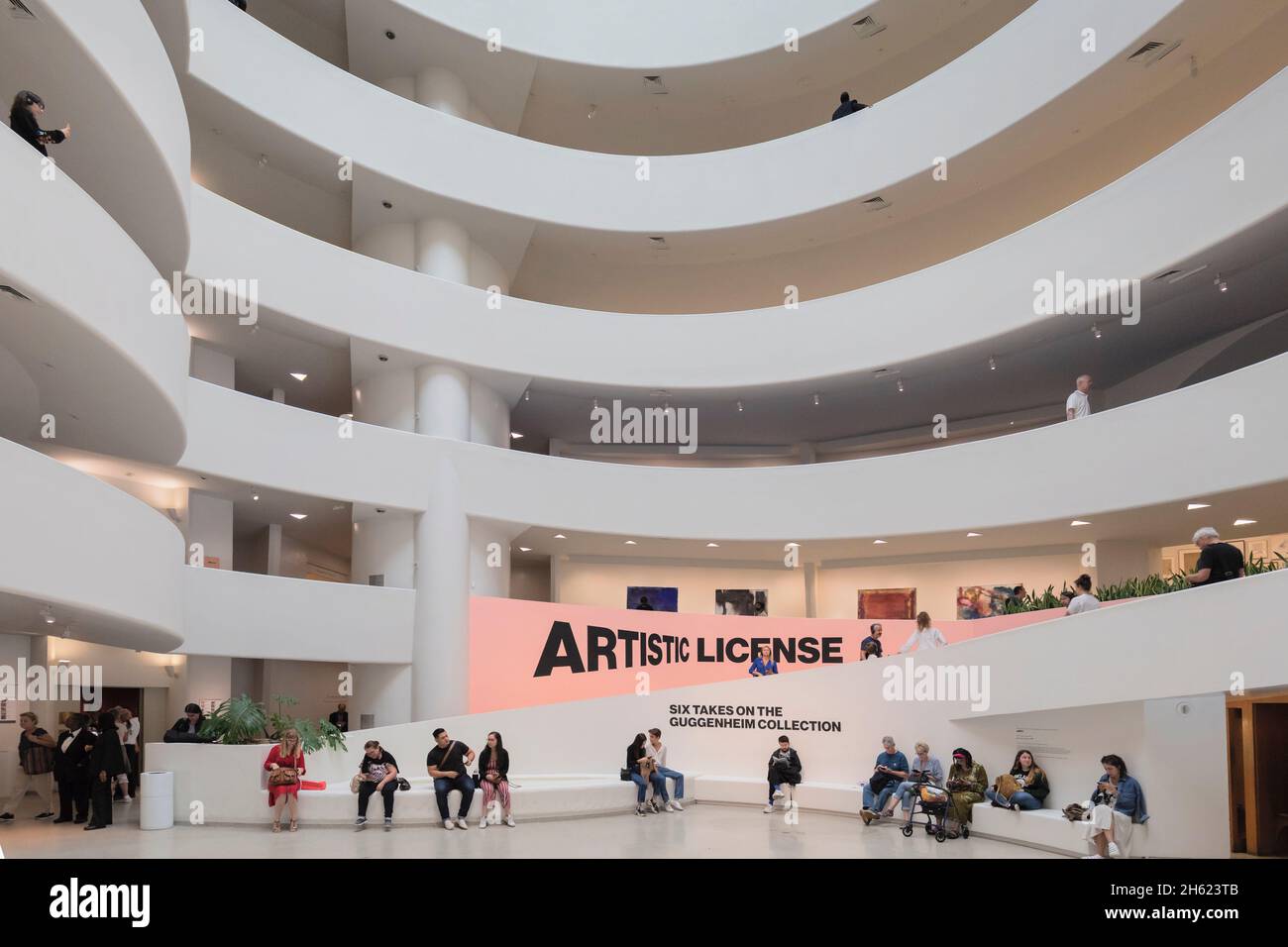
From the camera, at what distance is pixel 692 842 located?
1159cm

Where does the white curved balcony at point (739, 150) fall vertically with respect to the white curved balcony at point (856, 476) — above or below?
above

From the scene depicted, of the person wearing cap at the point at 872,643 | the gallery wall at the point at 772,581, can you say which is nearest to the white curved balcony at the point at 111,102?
the person wearing cap at the point at 872,643

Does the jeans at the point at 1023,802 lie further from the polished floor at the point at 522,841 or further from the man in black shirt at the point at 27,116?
the man in black shirt at the point at 27,116

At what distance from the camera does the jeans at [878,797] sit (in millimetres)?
13211

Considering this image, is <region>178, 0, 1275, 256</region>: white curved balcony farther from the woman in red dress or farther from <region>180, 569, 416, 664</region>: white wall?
the woman in red dress

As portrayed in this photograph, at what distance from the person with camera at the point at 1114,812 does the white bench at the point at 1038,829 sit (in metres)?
0.09

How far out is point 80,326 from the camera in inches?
348

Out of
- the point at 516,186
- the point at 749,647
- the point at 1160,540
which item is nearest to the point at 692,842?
the point at 749,647

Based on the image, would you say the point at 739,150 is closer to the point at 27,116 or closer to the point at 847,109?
the point at 847,109

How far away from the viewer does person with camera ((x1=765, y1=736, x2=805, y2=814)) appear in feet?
46.7

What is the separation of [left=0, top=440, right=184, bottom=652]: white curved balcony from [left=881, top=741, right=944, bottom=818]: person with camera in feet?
29.1

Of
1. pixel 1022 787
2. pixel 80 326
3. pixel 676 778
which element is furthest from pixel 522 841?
pixel 80 326
